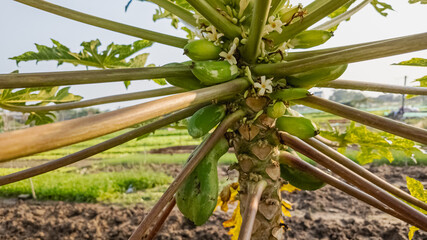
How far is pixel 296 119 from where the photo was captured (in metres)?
1.14

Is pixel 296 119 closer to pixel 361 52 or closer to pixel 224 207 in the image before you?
pixel 361 52

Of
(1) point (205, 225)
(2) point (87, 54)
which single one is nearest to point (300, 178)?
(2) point (87, 54)

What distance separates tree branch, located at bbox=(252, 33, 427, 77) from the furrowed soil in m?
1.89

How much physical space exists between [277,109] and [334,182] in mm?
327

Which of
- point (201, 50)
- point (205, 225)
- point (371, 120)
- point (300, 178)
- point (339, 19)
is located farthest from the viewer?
point (205, 225)

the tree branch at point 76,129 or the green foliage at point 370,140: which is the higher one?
the tree branch at point 76,129

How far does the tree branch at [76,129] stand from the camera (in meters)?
0.48

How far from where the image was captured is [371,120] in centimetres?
99

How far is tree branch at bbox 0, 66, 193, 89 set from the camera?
2.59 ft

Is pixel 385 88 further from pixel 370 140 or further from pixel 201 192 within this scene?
pixel 201 192

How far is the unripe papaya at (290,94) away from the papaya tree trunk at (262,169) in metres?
0.07

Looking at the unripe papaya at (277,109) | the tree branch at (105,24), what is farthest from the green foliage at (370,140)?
the tree branch at (105,24)

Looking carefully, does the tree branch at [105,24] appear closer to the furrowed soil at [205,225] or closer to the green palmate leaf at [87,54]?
the green palmate leaf at [87,54]

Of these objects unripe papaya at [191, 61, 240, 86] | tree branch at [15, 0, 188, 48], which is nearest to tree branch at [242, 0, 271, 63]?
unripe papaya at [191, 61, 240, 86]
